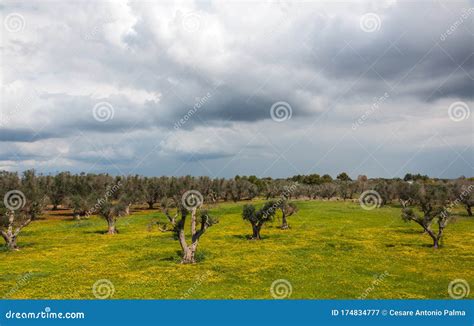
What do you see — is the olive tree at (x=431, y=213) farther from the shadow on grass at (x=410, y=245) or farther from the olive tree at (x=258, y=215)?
the olive tree at (x=258, y=215)

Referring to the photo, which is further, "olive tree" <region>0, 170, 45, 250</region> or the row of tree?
"olive tree" <region>0, 170, 45, 250</region>

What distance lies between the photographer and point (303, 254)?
155 feet

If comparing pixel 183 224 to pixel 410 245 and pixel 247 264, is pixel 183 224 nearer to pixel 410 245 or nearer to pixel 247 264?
pixel 247 264

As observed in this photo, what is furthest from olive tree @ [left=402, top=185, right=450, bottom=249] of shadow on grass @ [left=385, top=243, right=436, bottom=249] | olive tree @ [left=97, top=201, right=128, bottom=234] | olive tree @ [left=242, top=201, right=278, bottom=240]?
olive tree @ [left=97, top=201, right=128, bottom=234]

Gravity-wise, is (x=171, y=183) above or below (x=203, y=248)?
above

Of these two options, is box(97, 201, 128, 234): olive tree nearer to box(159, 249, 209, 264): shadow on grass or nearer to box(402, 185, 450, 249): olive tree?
box(159, 249, 209, 264): shadow on grass

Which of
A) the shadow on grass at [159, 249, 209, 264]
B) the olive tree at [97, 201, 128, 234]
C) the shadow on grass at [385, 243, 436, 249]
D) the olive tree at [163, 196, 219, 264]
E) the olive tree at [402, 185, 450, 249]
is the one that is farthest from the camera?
the olive tree at [97, 201, 128, 234]

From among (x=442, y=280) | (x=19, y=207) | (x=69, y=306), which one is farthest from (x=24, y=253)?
(x=442, y=280)

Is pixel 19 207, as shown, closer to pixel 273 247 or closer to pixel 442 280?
pixel 273 247

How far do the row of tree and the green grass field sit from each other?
3740 mm

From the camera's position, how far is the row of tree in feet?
156

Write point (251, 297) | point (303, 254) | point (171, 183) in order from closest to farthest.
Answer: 1. point (251, 297)
2. point (303, 254)
3. point (171, 183)

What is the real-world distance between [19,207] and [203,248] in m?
30.4

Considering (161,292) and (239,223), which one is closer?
(161,292)
